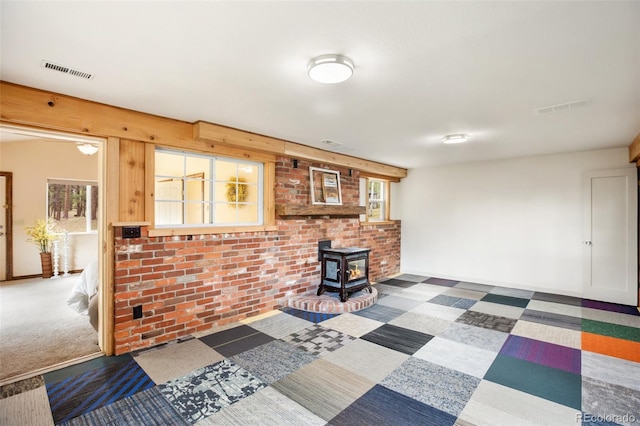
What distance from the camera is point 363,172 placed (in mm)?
6184

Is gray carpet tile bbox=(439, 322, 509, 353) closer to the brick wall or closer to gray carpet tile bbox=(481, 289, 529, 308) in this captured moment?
gray carpet tile bbox=(481, 289, 529, 308)

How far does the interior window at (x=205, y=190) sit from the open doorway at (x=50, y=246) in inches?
45.8

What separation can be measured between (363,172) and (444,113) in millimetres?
3051

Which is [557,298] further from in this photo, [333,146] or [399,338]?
[333,146]

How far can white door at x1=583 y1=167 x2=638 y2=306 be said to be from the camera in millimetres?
4652

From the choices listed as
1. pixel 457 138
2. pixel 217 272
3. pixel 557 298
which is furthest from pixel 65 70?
pixel 557 298

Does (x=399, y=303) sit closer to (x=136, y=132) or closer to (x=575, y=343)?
(x=575, y=343)

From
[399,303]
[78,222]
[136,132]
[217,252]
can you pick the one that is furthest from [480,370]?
[78,222]

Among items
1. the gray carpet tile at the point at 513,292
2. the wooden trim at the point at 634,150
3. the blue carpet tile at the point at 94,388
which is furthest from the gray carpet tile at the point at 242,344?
the wooden trim at the point at 634,150

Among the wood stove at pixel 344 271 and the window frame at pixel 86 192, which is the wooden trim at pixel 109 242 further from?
the window frame at pixel 86 192

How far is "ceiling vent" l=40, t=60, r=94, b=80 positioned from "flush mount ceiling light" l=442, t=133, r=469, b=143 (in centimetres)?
386

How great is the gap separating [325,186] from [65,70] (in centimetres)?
355

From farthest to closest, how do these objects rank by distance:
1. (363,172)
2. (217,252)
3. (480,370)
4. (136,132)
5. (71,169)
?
(71,169) → (363,172) → (217,252) → (136,132) → (480,370)

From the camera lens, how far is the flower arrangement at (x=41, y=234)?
6281 mm
